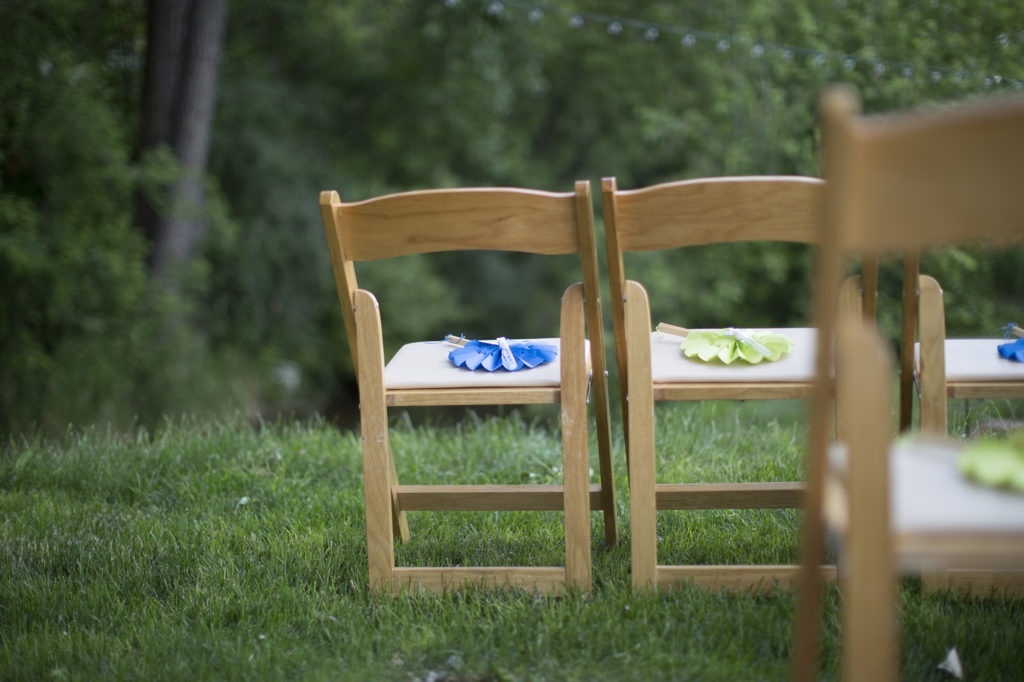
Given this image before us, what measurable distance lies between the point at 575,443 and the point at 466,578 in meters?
0.41

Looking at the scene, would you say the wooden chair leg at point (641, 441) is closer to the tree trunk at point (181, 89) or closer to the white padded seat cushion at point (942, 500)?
the white padded seat cushion at point (942, 500)

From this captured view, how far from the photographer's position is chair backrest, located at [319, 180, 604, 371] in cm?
184

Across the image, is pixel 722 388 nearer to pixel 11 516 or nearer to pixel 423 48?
pixel 11 516

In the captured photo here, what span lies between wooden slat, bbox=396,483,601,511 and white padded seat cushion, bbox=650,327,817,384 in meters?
0.41

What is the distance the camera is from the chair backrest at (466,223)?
72.3 inches

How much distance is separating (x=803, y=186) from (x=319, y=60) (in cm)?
876

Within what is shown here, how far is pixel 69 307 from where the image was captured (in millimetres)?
6203

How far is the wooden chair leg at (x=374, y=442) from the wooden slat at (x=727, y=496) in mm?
630

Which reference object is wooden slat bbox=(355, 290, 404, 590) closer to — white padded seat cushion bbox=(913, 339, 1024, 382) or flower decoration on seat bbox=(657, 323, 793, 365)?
flower decoration on seat bbox=(657, 323, 793, 365)

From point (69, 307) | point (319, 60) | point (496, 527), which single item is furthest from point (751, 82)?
point (496, 527)

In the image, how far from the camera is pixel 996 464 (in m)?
1.23

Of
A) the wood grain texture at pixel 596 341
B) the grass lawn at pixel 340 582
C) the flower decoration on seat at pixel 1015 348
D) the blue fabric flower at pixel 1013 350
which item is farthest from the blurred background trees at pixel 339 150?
the wood grain texture at pixel 596 341

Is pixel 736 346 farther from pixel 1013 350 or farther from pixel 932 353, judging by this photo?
pixel 1013 350

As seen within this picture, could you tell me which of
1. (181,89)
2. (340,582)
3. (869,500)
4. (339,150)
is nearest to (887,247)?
(869,500)
